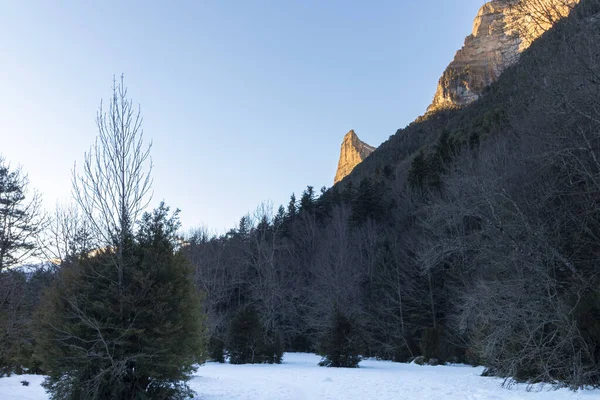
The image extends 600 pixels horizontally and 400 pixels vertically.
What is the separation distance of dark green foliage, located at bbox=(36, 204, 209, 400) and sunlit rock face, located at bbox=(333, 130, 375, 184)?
431ft

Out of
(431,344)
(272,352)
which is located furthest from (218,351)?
A: (431,344)

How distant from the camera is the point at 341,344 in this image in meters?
18.8

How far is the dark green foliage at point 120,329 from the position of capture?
20.4 ft

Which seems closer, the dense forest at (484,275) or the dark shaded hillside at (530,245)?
the dense forest at (484,275)

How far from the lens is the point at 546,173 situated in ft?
35.1

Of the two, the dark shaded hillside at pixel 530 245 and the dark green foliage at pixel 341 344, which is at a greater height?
the dark shaded hillside at pixel 530 245

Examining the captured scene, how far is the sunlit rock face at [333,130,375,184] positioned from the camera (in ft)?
455

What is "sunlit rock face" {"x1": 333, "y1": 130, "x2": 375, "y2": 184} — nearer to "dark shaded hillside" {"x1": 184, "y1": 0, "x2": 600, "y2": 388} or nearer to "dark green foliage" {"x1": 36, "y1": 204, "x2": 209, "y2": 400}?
"dark shaded hillside" {"x1": 184, "y1": 0, "x2": 600, "y2": 388}

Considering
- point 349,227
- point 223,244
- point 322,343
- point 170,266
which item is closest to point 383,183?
point 349,227

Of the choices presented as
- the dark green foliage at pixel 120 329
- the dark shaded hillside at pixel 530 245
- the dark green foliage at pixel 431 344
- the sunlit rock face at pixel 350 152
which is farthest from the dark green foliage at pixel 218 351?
the sunlit rock face at pixel 350 152

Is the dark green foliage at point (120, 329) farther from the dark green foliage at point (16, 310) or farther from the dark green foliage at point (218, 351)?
the dark green foliage at point (218, 351)

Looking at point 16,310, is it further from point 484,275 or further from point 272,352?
point 484,275

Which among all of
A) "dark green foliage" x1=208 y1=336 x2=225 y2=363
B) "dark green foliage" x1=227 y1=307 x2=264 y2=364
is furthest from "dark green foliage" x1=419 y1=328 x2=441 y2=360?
"dark green foliage" x1=208 y1=336 x2=225 y2=363

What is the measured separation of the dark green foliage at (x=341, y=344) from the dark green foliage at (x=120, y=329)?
1280 centimetres
